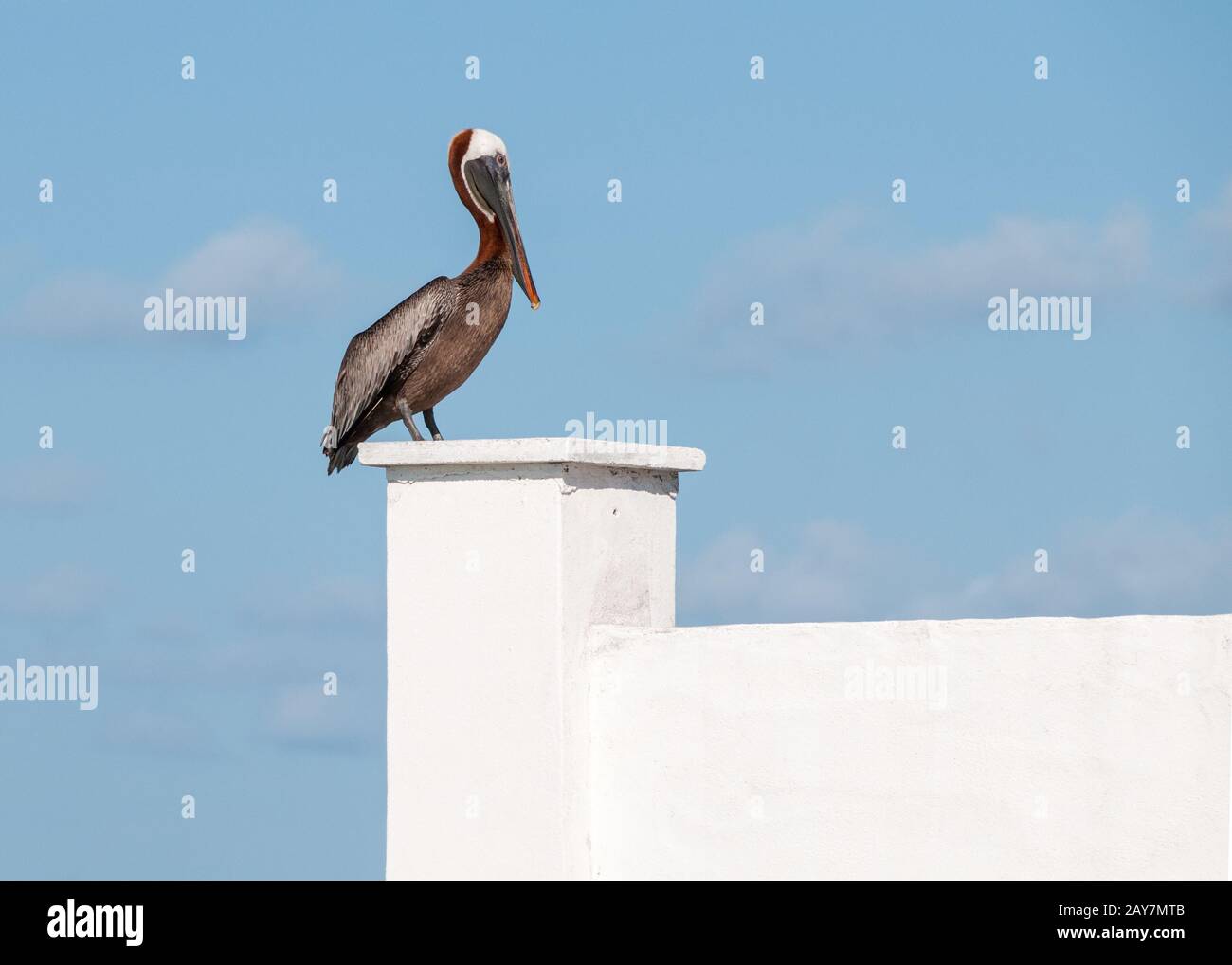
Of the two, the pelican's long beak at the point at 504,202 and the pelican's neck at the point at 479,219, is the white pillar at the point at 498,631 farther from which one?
→ the pelican's neck at the point at 479,219

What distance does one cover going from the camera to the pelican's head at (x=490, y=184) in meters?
8.24

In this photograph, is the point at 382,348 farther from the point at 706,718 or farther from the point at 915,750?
the point at 915,750

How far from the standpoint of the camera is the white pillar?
6.69m

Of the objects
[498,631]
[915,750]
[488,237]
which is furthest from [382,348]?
[915,750]

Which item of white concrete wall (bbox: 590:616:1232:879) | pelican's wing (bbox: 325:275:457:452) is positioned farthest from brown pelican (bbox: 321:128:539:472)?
white concrete wall (bbox: 590:616:1232:879)

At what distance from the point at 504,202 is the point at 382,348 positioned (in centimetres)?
93

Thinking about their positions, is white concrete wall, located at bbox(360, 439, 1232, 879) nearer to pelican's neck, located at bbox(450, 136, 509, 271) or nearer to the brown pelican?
the brown pelican

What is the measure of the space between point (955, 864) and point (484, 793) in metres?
1.89

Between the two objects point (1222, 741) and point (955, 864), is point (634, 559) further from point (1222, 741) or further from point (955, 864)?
point (1222, 741)

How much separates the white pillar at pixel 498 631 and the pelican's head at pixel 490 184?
1555 mm

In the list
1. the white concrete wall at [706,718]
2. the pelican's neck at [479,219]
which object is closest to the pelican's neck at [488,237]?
the pelican's neck at [479,219]

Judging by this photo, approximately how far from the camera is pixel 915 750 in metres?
6.18
